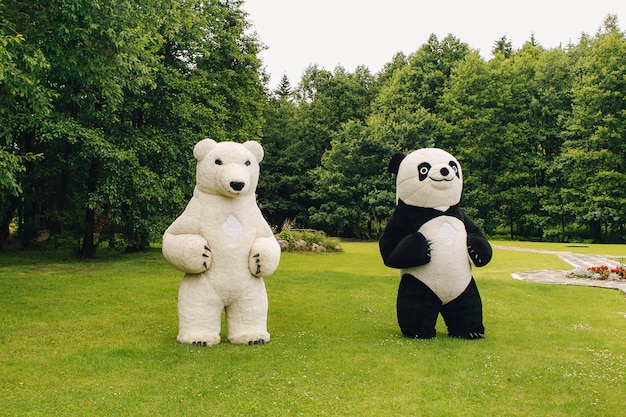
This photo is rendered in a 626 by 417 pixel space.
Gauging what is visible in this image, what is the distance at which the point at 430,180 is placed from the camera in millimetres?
7680

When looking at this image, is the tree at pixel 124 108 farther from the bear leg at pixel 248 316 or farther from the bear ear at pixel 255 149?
the bear leg at pixel 248 316

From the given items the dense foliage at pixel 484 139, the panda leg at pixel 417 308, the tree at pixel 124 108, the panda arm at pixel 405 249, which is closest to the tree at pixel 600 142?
the dense foliage at pixel 484 139

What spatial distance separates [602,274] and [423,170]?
10172 mm

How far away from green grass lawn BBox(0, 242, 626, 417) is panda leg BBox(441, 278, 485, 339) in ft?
0.63

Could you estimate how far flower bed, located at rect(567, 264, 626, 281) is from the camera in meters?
15.0

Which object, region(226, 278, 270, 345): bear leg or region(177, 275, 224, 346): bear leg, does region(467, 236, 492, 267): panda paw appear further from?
region(177, 275, 224, 346): bear leg

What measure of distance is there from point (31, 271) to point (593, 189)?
3134cm

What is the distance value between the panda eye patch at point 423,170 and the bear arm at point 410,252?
2.66ft

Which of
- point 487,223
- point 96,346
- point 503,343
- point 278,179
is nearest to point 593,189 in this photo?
point 487,223

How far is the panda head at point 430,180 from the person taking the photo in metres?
7.66

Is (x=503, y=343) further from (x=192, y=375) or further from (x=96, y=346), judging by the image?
(x=96, y=346)

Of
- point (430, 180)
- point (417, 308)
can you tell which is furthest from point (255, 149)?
point (417, 308)

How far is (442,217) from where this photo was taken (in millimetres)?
7828

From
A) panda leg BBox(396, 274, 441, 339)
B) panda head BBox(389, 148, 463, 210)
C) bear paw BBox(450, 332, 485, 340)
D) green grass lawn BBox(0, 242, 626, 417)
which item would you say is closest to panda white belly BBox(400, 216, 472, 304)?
panda leg BBox(396, 274, 441, 339)
